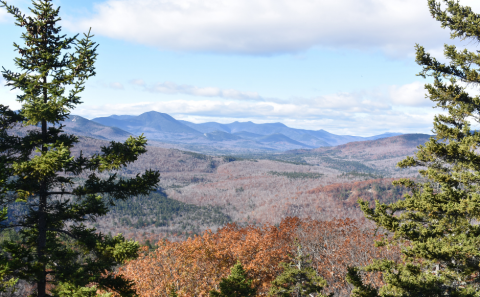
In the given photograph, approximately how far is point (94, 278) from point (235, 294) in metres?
8.38

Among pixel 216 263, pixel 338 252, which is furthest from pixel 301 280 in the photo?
pixel 338 252

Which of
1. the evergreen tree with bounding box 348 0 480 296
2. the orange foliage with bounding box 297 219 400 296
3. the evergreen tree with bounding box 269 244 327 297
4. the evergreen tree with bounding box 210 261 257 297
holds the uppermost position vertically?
the evergreen tree with bounding box 348 0 480 296

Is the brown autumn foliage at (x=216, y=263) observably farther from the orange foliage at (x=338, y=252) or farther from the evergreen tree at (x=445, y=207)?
the evergreen tree at (x=445, y=207)

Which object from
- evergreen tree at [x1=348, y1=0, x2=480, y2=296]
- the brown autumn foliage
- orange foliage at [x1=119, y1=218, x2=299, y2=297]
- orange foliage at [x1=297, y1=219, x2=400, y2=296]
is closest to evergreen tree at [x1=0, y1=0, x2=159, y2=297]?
evergreen tree at [x1=348, y1=0, x2=480, y2=296]

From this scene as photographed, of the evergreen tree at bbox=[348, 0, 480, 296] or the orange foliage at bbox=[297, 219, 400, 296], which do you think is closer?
the evergreen tree at bbox=[348, 0, 480, 296]

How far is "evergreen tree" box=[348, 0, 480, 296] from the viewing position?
10.2 meters

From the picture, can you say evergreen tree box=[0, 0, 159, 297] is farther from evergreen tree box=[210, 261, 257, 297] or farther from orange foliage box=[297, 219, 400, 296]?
orange foliage box=[297, 219, 400, 296]

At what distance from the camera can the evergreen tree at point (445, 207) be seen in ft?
33.4

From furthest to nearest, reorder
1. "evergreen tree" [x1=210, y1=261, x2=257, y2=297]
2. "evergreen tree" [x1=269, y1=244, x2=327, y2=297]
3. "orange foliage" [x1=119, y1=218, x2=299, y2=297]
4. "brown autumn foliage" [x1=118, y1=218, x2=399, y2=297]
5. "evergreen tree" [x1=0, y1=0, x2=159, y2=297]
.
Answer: "orange foliage" [x1=119, y1=218, x2=299, y2=297]
"brown autumn foliage" [x1=118, y1=218, x2=399, y2=297]
"evergreen tree" [x1=269, y1=244, x2=327, y2=297]
"evergreen tree" [x1=210, y1=261, x2=257, y2=297]
"evergreen tree" [x1=0, y1=0, x2=159, y2=297]

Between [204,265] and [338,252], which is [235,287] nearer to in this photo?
[204,265]

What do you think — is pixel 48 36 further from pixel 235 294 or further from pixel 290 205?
pixel 290 205

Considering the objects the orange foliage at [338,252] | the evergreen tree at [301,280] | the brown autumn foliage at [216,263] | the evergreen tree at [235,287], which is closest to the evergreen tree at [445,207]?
the evergreen tree at [235,287]

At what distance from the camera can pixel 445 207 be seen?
34.5ft

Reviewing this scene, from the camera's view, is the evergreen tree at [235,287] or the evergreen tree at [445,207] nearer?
the evergreen tree at [445,207]
